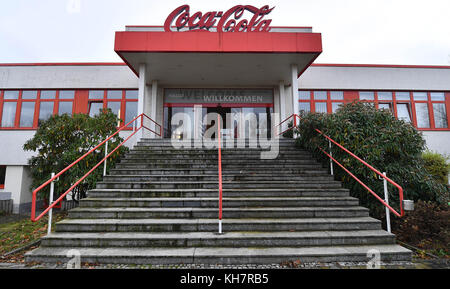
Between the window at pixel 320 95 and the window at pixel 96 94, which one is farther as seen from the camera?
the window at pixel 320 95

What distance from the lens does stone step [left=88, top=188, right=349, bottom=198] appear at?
538 centimetres

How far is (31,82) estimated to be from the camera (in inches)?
499

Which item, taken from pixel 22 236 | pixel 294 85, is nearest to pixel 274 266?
pixel 22 236

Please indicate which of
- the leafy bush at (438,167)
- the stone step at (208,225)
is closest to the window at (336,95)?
the leafy bush at (438,167)

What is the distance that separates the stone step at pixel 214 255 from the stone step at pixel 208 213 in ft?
3.04

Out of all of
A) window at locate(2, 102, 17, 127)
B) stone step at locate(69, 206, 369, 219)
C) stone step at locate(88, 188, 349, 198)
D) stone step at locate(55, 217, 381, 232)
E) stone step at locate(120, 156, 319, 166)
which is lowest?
stone step at locate(55, 217, 381, 232)

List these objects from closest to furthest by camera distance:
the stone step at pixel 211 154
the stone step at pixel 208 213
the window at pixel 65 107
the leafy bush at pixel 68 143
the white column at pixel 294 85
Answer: the stone step at pixel 208 213
the leafy bush at pixel 68 143
the stone step at pixel 211 154
the white column at pixel 294 85
the window at pixel 65 107

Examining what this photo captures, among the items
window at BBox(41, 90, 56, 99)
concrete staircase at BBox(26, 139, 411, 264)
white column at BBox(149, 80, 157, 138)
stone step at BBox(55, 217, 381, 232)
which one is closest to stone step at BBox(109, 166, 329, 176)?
concrete staircase at BBox(26, 139, 411, 264)

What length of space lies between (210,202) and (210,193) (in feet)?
1.39

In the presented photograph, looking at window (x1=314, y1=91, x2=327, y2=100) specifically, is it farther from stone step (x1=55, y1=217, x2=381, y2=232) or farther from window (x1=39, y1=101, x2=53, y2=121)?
window (x1=39, y1=101, x2=53, y2=121)

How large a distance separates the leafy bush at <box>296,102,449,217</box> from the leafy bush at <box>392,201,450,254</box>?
0.46 metres

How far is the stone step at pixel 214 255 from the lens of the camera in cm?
358

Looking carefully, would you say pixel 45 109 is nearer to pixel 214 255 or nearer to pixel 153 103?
pixel 153 103

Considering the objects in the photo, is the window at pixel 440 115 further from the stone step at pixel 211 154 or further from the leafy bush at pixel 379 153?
the stone step at pixel 211 154
